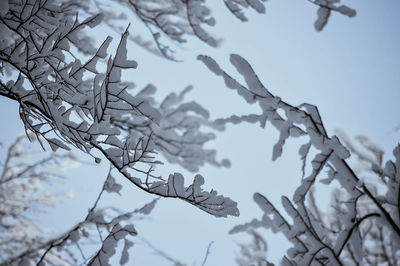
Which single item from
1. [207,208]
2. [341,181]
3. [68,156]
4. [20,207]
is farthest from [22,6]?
[20,207]

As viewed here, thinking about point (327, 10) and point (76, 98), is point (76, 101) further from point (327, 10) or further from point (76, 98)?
point (327, 10)

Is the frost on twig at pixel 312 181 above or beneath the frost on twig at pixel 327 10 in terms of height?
beneath

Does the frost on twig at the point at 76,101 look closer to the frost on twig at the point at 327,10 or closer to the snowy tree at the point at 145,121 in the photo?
the snowy tree at the point at 145,121

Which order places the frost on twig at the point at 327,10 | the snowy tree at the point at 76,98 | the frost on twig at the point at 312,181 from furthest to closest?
the frost on twig at the point at 327,10, the frost on twig at the point at 312,181, the snowy tree at the point at 76,98

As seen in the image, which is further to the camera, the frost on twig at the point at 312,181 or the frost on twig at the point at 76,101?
the frost on twig at the point at 312,181

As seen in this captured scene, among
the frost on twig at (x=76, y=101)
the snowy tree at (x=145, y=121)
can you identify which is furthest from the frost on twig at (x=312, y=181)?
the frost on twig at (x=76, y=101)

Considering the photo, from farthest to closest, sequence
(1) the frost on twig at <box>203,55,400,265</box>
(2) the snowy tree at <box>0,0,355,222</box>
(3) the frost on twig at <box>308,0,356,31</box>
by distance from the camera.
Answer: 1. (3) the frost on twig at <box>308,0,356,31</box>
2. (1) the frost on twig at <box>203,55,400,265</box>
3. (2) the snowy tree at <box>0,0,355,222</box>

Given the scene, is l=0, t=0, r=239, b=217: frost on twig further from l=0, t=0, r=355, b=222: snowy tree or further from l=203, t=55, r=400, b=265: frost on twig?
l=203, t=55, r=400, b=265: frost on twig

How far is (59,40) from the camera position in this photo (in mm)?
885

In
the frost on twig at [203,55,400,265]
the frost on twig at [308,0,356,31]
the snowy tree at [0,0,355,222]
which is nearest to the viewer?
the snowy tree at [0,0,355,222]


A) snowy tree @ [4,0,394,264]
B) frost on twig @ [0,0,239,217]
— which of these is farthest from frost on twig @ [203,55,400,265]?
frost on twig @ [0,0,239,217]

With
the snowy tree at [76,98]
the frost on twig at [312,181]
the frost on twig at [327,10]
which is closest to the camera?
the snowy tree at [76,98]

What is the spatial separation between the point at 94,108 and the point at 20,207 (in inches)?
167

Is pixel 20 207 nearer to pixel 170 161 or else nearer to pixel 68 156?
pixel 68 156
